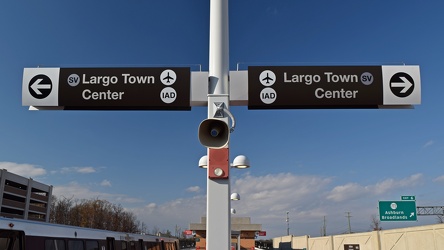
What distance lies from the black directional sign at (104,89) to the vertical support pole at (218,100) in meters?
0.42

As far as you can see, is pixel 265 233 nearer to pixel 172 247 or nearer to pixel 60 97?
pixel 172 247

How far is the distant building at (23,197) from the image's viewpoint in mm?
84244

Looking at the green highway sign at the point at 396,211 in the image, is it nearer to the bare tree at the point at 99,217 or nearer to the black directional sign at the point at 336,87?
the black directional sign at the point at 336,87

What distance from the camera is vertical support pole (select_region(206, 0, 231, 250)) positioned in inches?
185

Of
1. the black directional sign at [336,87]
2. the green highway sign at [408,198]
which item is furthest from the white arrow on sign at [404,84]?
the green highway sign at [408,198]

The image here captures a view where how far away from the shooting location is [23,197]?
91812 mm

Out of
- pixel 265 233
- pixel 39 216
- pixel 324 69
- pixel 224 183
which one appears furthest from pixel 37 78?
pixel 39 216

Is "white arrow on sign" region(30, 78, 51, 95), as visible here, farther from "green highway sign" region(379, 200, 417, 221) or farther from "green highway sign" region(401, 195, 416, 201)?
"green highway sign" region(401, 195, 416, 201)

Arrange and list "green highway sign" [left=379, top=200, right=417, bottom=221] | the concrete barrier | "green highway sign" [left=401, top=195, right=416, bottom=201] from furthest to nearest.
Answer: "green highway sign" [left=379, top=200, right=417, bottom=221]
"green highway sign" [left=401, top=195, right=416, bottom=201]
the concrete barrier

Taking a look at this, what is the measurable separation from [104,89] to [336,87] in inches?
114

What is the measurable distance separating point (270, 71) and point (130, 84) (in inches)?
69.2

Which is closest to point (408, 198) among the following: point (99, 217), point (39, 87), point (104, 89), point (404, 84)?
point (404, 84)

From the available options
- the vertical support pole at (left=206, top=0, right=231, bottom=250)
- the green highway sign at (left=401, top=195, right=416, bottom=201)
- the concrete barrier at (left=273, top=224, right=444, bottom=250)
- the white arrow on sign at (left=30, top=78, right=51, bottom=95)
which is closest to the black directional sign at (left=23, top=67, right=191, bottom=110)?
the white arrow on sign at (left=30, top=78, right=51, bottom=95)

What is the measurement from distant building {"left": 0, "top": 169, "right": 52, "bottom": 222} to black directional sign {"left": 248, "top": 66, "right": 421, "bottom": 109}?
83.0m
